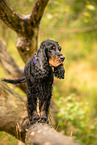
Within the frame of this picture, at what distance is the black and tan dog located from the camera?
129 centimetres

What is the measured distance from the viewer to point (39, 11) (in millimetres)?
1810

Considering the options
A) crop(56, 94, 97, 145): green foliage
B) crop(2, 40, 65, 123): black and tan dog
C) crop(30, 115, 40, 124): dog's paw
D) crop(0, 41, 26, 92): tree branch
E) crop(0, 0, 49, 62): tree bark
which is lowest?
crop(56, 94, 97, 145): green foliage

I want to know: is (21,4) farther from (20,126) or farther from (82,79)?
(82,79)

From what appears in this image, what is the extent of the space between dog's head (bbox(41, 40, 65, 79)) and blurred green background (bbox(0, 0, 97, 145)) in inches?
60.8

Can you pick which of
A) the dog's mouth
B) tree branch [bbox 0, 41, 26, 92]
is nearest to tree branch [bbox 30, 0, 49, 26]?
the dog's mouth

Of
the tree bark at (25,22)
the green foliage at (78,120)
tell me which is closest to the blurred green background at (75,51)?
the green foliage at (78,120)

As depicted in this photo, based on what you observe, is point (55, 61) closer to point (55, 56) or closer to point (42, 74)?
point (55, 56)

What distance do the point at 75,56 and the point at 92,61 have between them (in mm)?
824

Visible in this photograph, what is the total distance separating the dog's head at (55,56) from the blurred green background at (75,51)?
5.07 feet

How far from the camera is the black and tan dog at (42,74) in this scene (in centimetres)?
129

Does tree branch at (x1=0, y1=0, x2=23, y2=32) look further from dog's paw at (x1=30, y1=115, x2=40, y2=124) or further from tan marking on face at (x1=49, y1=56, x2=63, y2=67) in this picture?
dog's paw at (x1=30, y1=115, x2=40, y2=124)

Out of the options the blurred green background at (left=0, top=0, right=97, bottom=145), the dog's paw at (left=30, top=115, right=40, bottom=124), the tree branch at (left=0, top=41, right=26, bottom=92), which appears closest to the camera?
the dog's paw at (left=30, top=115, right=40, bottom=124)

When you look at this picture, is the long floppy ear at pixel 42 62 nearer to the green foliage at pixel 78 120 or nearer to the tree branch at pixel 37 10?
the tree branch at pixel 37 10

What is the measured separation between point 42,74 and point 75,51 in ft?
19.5
